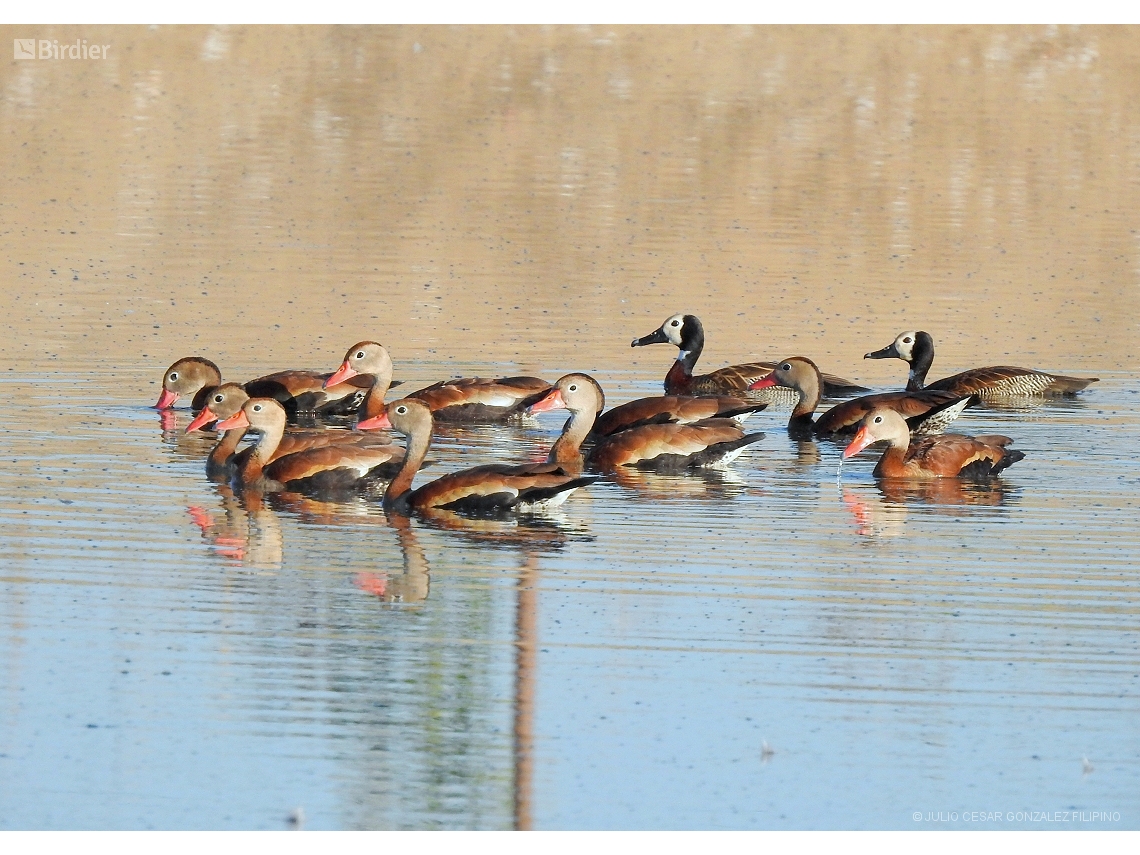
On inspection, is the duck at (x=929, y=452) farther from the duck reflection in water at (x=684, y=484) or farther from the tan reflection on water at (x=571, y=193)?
the tan reflection on water at (x=571, y=193)

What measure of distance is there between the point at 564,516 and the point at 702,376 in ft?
18.7

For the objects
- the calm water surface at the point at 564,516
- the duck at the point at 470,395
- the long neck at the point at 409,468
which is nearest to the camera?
the calm water surface at the point at 564,516

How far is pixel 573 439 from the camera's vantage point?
15.6 metres

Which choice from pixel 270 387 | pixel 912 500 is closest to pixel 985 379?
pixel 912 500

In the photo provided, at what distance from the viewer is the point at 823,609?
1072 centimetres

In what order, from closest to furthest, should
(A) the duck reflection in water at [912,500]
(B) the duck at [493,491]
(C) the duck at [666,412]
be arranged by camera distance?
(B) the duck at [493,491], (A) the duck reflection in water at [912,500], (C) the duck at [666,412]

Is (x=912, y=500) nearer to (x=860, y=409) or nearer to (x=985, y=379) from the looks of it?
(x=860, y=409)

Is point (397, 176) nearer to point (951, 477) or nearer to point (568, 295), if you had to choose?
point (568, 295)

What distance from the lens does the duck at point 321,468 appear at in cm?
1408

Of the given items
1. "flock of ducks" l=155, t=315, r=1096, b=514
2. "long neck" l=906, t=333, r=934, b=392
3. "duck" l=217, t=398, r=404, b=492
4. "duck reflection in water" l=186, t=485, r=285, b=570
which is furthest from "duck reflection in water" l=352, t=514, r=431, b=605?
"long neck" l=906, t=333, r=934, b=392

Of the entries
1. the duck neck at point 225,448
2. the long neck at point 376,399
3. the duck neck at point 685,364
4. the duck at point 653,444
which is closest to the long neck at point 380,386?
the long neck at point 376,399

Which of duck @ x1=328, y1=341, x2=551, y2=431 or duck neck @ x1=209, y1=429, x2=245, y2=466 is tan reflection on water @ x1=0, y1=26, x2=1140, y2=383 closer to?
duck @ x1=328, y1=341, x2=551, y2=431

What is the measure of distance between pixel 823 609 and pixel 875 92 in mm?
32335

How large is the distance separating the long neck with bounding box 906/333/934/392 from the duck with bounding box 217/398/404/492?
6.27 metres
